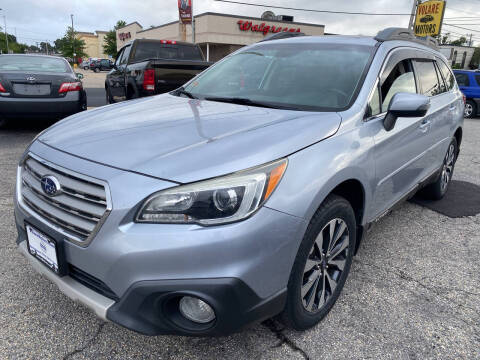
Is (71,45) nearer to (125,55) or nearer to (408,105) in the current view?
(125,55)

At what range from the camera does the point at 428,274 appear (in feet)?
9.34

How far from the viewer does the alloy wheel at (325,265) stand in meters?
1.99

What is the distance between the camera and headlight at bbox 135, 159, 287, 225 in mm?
1568

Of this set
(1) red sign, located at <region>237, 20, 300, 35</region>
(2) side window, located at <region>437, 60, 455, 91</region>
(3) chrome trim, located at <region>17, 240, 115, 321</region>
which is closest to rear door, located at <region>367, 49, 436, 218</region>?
(2) side window, located at <region>437, 60, 455, 91</region>

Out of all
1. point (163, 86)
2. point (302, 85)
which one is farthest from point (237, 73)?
point (163, 86)

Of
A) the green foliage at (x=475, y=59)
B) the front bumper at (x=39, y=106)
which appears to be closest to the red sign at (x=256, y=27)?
the front bumper at (x=39, y=106)

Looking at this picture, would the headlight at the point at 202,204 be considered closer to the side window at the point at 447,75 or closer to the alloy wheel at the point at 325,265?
the alloy wheel at the point at 325,265

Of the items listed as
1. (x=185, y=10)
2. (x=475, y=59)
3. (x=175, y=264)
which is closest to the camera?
(x=175, y=264)

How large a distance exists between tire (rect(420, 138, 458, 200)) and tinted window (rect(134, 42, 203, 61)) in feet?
22.2

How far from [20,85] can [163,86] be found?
2.35 meters

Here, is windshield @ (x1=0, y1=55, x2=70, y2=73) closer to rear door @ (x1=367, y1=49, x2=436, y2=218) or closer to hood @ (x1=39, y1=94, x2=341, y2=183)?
hood @ (x1=39, y1=94, x2=341, y2=183)

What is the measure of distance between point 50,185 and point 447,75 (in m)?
4.17

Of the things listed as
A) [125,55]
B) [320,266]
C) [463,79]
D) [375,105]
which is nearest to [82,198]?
[320,266]

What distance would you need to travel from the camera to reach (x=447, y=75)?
4.21 m
